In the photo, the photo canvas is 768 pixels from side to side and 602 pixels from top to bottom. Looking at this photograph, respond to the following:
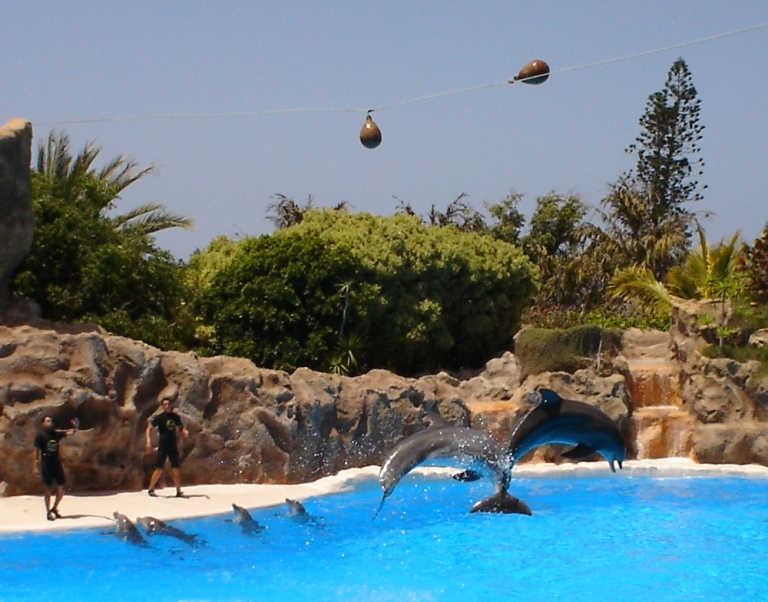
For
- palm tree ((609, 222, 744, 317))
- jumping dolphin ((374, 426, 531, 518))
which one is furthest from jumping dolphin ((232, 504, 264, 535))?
palm tree ((609, 222, 744, 317))

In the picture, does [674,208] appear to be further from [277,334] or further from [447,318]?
[277,334]

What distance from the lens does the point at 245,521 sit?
32.9 ft

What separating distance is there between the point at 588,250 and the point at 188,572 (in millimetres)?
21139

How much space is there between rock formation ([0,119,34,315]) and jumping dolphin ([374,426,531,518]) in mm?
5734

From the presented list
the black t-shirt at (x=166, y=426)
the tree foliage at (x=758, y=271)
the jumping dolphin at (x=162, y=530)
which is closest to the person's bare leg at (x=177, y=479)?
the black t-shirt at (x=166, y=426)

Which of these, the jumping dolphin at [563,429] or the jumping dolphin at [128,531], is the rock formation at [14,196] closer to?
the jumping dolphin at [128,531]

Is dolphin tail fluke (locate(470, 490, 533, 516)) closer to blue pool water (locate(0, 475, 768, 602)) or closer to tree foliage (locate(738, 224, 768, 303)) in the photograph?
blue pool water (locate(0, 475, 768, 602))

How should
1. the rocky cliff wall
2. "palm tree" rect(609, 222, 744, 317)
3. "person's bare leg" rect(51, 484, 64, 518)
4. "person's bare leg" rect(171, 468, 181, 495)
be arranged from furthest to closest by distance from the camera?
"palm tree" rect(609, 222, 744, 317) < "person's bare leg" rect(171, 468, 181, 495) < the rocky cliff wall < "person's bare leg" rect(51, 484, 64, 518)

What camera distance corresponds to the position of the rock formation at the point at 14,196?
12.7 metres

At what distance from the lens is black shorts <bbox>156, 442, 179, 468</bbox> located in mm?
11250

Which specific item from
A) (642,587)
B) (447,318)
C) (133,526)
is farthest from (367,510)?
(447,318)

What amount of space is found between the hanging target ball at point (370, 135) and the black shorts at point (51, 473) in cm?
420

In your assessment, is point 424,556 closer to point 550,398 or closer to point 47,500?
point 550,398

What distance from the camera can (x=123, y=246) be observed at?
49.3 feet
